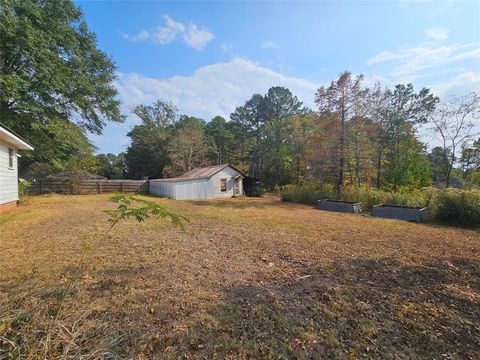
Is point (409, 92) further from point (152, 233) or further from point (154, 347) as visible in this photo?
point (154, 347)

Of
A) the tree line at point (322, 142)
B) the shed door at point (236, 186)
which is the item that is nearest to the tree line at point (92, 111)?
the tree line at point (322, 142)

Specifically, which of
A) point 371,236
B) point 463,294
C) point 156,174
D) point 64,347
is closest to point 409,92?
point 371,236

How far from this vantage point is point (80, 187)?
1836 cm

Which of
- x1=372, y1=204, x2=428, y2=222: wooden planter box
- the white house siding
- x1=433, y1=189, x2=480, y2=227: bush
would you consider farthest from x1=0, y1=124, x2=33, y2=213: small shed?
x1=433, y1=189, x2=480, y2=227: bush

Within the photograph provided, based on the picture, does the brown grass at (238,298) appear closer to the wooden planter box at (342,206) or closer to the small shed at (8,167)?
the small shed at (8,167)

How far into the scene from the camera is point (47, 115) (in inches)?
501

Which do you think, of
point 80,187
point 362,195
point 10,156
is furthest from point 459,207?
point 80,187

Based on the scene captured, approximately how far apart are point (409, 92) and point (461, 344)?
29148mm

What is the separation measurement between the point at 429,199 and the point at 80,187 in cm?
2324

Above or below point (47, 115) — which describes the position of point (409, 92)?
above

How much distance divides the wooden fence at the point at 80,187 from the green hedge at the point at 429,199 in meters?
14.8

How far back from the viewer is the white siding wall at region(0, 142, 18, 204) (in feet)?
26.2

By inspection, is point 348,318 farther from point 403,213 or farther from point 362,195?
point 362,195

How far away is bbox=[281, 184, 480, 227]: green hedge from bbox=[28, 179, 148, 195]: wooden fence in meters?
14.8
